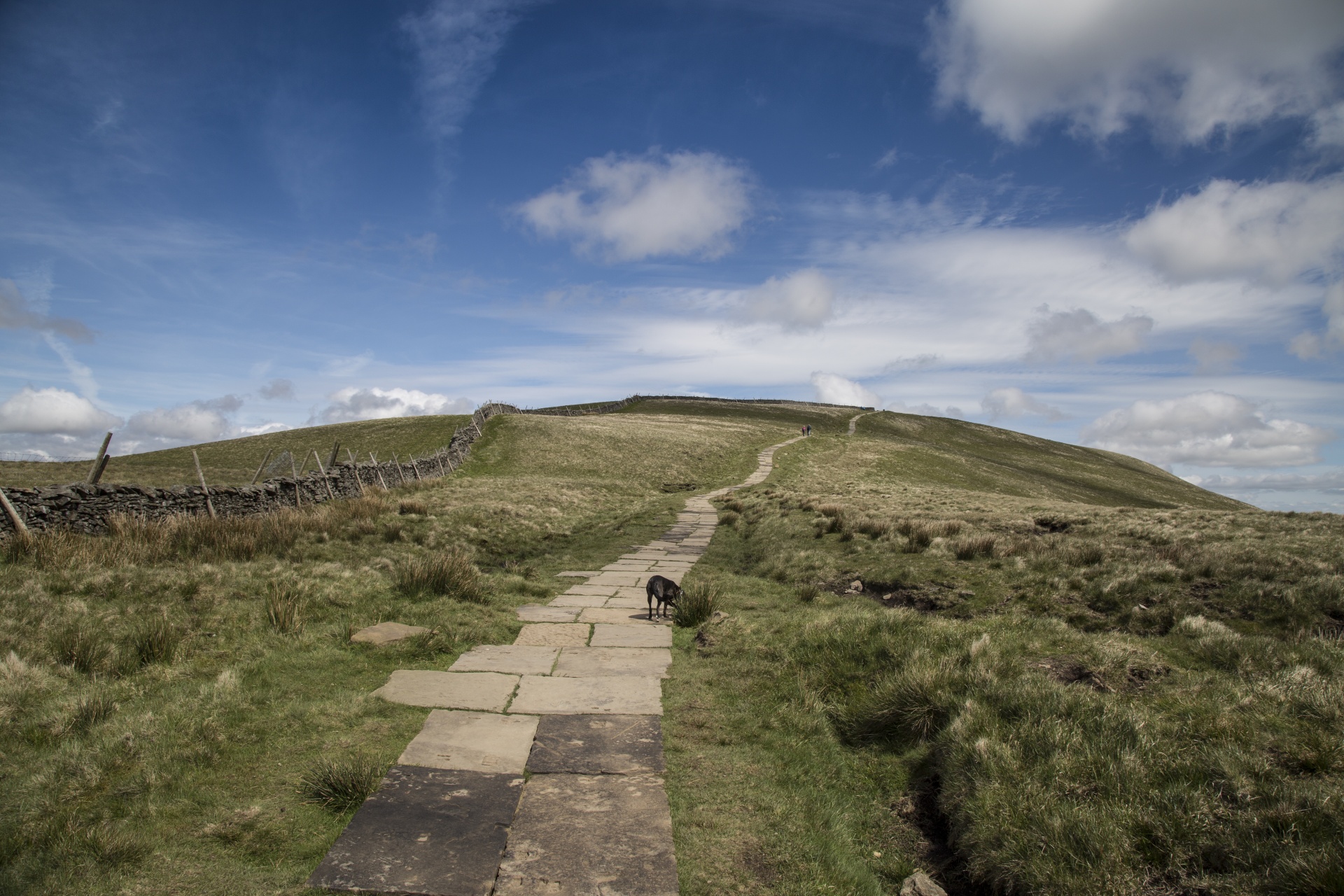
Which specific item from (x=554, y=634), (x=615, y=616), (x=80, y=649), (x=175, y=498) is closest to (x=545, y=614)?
(x=615, y=616)

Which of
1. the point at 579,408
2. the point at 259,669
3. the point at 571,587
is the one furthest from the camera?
the point at 579,408

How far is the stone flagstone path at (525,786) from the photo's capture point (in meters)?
3.49

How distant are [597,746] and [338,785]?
1.83 metres

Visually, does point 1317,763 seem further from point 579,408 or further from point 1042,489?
point 579,408

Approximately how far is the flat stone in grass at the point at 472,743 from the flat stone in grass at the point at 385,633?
2037 millimetres

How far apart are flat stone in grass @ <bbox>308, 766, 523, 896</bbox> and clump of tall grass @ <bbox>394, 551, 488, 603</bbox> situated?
478cm

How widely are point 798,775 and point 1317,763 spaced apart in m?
3.16

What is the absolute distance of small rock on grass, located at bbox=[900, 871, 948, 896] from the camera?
368cm

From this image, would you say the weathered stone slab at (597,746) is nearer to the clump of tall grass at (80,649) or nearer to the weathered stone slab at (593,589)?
the clump of tall grass at (80,649)

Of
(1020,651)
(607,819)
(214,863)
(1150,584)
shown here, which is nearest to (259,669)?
(214,863)

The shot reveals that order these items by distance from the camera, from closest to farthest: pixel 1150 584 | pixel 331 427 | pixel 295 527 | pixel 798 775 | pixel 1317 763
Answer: pixel 1317 763 < pixel 798 775 < pixel 1150 584 < pixel 295 527 < pixel 331 427

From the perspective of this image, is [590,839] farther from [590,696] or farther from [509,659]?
[509,659]

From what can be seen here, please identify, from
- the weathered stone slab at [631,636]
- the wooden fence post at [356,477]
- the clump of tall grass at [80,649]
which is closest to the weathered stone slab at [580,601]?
the weathered stone slab at [631,636]

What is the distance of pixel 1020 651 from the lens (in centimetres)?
648
